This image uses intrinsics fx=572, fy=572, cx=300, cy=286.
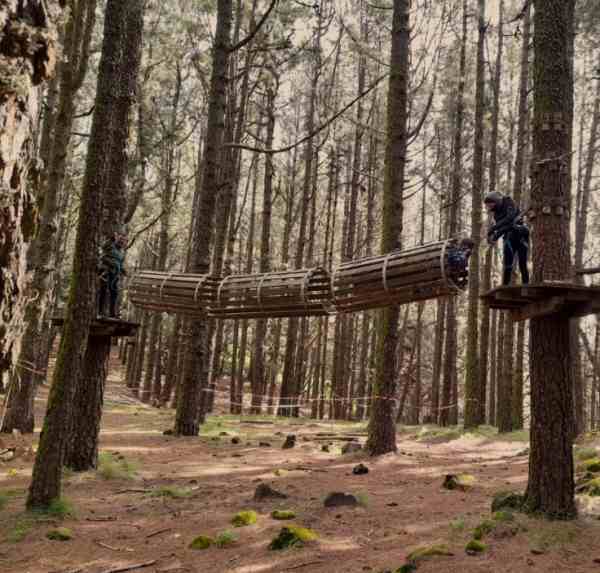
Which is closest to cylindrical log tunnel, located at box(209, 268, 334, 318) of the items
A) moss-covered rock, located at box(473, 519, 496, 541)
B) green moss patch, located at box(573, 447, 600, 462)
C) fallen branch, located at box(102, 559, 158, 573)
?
moss-covered rock, located at box(473, 519, 496, 541)

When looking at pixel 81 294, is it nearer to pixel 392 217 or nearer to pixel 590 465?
pixel 392 217

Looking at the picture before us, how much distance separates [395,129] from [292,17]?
864 centimetres

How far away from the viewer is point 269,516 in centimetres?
→ 627

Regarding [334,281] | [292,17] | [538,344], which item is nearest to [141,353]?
[292,17]

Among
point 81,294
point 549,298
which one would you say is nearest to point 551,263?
point 549,298

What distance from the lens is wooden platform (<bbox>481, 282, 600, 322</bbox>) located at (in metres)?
5.61

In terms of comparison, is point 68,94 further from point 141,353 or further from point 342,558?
point 141,353

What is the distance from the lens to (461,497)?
703cm

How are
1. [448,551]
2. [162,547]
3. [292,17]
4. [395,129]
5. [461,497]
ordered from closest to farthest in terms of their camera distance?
[448,551], [162,547], [461,497], [395,129], [292,17]

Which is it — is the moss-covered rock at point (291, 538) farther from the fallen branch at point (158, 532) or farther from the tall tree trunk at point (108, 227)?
the tall tree trunk at point (108, 227)

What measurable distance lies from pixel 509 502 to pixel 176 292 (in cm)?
574

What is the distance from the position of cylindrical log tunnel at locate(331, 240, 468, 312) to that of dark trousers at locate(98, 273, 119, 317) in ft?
11.1

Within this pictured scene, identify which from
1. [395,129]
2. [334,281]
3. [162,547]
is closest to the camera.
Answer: [162,547]

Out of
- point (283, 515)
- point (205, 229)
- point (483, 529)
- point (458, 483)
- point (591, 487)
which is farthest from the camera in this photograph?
point (205, 229)
